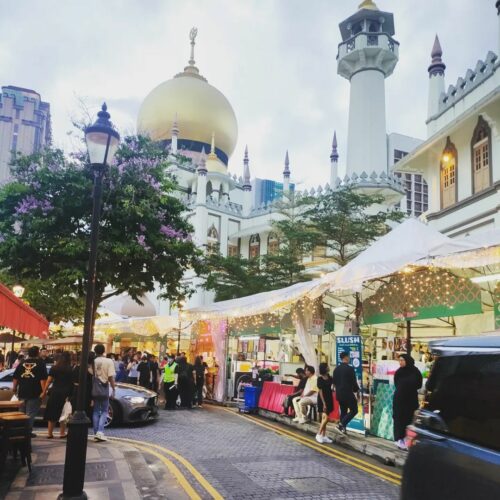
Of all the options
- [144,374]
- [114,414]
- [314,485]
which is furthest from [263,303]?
[314,485]

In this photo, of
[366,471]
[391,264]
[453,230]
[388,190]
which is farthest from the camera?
[388,190]

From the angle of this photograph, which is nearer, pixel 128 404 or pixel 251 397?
pixel 128 404

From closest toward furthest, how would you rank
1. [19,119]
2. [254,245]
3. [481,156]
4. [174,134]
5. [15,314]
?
[15,314] → [481,156] → [254,245] → [174,134] → [19,119]

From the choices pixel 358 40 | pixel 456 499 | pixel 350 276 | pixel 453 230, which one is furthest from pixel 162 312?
pixel 456 499

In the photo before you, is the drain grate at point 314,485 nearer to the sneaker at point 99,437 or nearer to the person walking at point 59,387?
the sneaker at point 99,437

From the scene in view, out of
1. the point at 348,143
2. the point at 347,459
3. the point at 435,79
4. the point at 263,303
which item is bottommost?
the point at 347,459

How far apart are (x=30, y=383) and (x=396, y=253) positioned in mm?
8081

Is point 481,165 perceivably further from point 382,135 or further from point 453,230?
point 382,135

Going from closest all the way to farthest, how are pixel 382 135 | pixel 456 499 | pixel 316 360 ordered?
pixel 456 499, pixel 316 360, pixel 382 135

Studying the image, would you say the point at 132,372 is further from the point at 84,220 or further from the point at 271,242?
the point at 271,242

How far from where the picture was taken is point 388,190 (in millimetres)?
32094

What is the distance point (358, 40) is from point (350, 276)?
29.0 m

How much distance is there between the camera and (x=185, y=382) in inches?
711

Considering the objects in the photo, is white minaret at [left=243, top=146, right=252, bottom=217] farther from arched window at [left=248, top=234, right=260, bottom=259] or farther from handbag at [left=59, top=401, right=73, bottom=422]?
handbag at [left=59, top=401, right=73, bottom=422]
